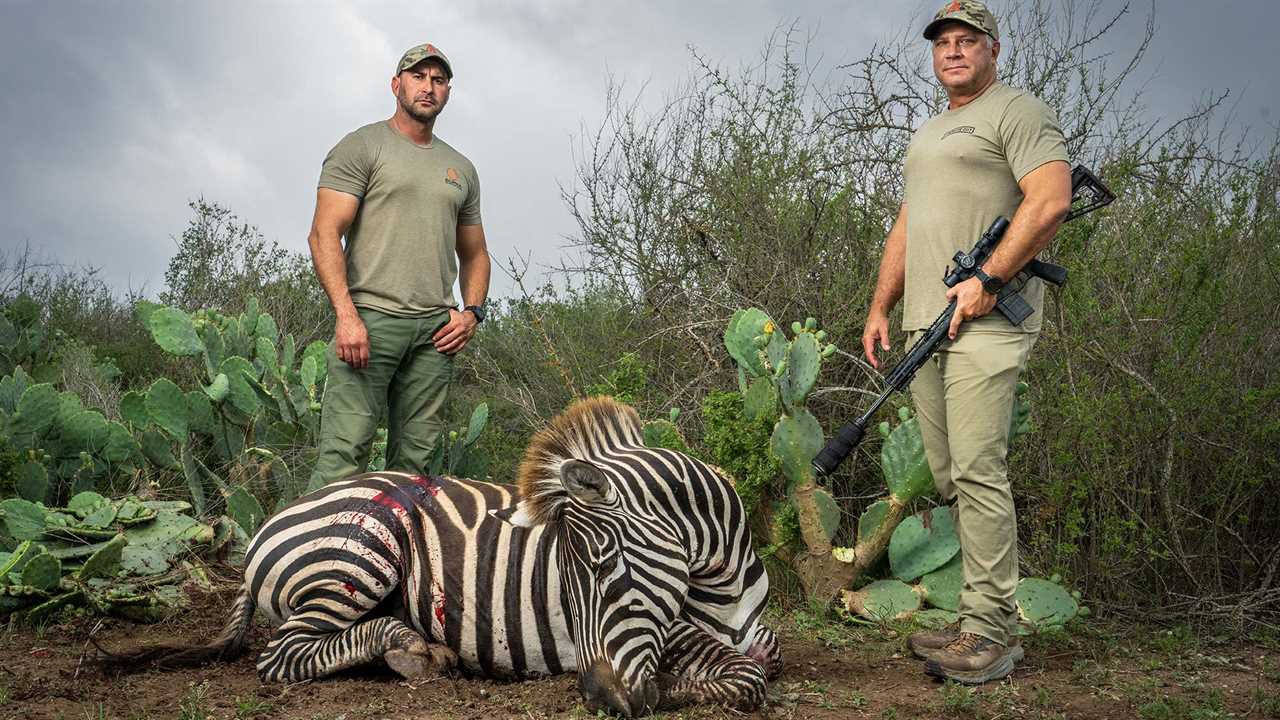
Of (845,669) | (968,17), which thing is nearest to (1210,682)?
(845,669)

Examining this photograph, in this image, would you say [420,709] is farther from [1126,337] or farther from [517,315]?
[517,315]

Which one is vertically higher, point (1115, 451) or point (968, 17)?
point (968, 17)

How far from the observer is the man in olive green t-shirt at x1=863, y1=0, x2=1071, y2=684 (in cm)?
414

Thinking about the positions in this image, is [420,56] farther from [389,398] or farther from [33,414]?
[33,414]

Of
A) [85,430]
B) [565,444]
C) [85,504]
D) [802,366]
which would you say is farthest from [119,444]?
[802,366]

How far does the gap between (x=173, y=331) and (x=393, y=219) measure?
2523mm

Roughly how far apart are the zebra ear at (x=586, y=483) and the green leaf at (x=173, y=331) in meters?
4.52

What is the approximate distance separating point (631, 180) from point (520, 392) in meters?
2.08

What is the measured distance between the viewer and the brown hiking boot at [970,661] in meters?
4.16

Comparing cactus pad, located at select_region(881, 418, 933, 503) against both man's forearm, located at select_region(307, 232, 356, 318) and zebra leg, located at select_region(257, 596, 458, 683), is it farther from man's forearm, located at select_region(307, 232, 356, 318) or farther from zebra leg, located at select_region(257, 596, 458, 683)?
man's forearm, located at select_region(307, 232, 356, 318)

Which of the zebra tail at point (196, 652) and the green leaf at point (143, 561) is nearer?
the zebra tail at point (196, 652)

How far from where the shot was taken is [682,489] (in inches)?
143

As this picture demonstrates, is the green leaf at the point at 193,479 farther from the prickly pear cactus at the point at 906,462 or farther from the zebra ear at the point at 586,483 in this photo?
the prickly pear cactus at the point at 906,462

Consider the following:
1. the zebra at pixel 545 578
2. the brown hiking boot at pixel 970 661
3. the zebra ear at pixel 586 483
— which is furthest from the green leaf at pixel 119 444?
the brown hiking boot at pixel 970 661
